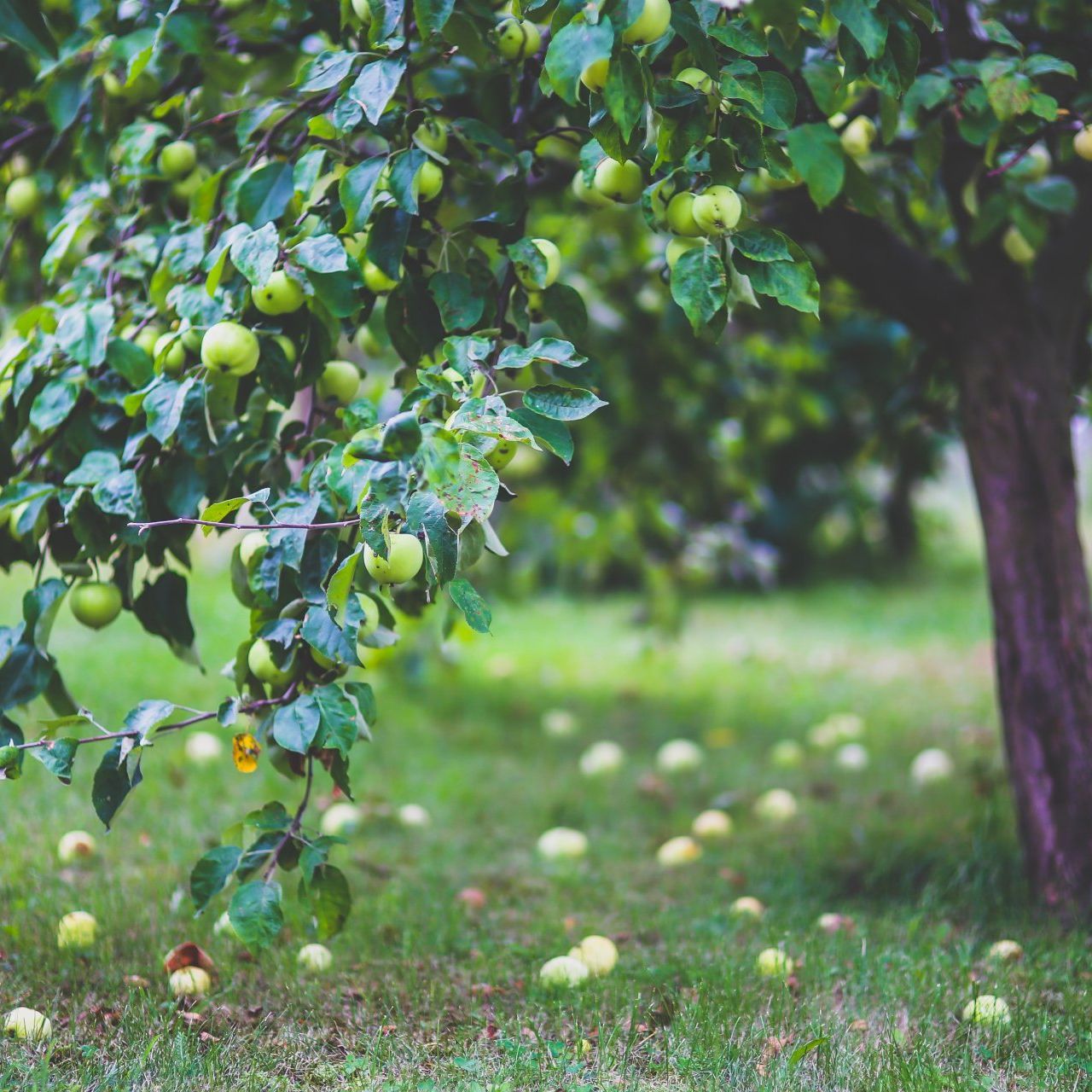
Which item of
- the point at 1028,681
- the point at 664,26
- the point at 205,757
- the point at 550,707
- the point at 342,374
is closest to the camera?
the point at 664,26

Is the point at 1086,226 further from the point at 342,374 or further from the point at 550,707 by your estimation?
the point at 550,707

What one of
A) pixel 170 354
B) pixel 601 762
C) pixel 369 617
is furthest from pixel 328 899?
pixel 601 762

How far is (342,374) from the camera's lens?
67.1 inches

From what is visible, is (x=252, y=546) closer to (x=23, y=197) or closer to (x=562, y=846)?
(x=23, y=197)

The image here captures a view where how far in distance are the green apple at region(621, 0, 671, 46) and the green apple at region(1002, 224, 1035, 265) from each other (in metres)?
1.21

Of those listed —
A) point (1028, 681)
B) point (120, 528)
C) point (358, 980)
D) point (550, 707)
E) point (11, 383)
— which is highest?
point (11, 383)

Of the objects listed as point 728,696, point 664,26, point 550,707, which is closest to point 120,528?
point 664,26

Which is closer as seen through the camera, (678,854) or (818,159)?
(818,159)

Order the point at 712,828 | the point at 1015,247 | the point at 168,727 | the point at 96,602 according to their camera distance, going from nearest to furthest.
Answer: the point at 168,727
the point at 96,602
the point at 1015,247
the point at 712,828

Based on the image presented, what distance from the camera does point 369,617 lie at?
4.79 feet

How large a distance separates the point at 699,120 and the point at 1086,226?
1344mm

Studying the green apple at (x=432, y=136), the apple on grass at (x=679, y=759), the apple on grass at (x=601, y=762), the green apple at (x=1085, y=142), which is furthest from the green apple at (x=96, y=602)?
the apple on grass at (x=679, y=759)

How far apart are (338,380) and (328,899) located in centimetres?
77

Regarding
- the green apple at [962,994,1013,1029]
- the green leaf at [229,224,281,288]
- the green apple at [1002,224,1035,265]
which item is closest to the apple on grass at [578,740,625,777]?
the green apple at [962,994,1013,1029]
